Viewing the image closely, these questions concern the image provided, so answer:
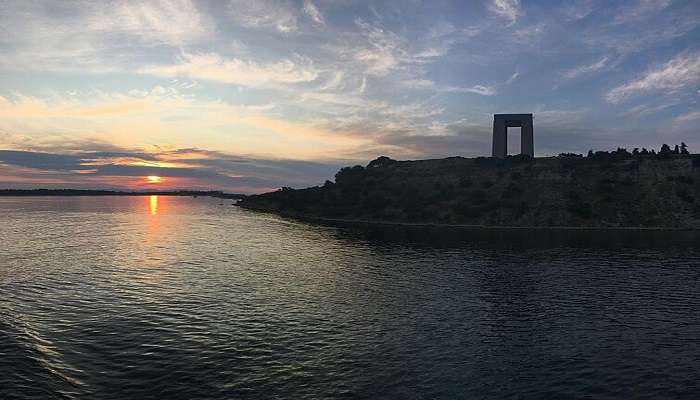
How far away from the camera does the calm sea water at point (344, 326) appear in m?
24.4

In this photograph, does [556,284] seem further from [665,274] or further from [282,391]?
[282,391]

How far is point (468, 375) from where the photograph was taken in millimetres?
25875

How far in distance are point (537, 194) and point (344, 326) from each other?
5052 inches

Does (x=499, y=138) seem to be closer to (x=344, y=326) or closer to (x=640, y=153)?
(x=640, y=153)

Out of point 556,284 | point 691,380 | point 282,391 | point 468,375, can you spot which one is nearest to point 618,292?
point 556,284

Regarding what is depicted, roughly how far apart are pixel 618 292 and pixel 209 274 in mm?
43998

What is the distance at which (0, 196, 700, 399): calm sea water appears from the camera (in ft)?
79.9

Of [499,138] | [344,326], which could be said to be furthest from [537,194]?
[344,326]

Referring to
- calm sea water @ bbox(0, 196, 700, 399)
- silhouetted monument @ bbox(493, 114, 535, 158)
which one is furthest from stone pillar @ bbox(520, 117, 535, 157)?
calm sea water @ bbox(0, 196, 700, 399)

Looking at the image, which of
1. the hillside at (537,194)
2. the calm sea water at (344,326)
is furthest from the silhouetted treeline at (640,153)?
the calm sea water at (344,326)

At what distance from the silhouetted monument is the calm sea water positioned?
121568 mm

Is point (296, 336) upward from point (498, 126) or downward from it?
downward

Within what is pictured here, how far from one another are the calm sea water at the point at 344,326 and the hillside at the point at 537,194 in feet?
210

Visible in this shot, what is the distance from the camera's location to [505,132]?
7416 inches
